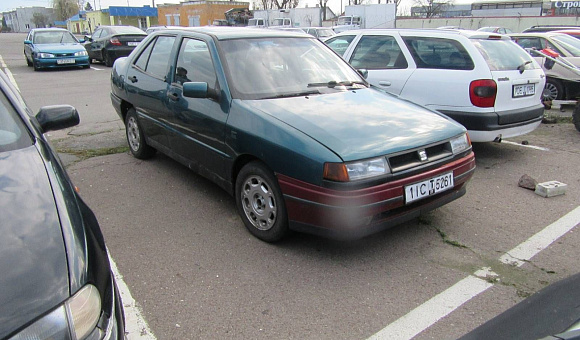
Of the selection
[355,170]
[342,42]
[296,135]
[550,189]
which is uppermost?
[342,42]

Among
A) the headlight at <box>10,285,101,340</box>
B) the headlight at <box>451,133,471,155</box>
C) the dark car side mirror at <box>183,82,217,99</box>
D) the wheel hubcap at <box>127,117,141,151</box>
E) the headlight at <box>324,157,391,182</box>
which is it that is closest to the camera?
the headlight at <box>10,285,101,340</box>

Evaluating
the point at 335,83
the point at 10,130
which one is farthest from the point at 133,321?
the point at 335,83

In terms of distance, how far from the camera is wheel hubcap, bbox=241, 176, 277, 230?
3498 mm

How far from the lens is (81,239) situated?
194 centimetres

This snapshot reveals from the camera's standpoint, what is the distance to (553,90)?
370 inches

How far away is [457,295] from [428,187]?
796 mm

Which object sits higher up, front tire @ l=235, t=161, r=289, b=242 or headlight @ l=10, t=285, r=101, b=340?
headlight @ l=10, t=285, r=101, b=340

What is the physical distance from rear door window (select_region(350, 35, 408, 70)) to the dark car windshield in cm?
460

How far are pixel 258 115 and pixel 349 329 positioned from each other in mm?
1710

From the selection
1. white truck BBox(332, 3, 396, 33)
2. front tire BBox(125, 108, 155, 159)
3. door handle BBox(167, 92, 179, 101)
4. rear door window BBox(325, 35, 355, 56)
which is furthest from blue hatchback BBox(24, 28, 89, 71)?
white truck BBox(332, 3, 396, 33)

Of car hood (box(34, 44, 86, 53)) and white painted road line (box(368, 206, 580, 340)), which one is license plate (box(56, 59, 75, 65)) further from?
white painted road line (box(368, 206, 580, 340))

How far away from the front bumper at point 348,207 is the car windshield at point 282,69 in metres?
1.00

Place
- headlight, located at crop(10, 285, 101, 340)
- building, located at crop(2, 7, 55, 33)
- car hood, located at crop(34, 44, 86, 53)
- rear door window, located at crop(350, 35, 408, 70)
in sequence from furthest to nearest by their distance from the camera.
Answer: building, located at crop(2, 7, 55, 33) < car hood, located at crop(34, 44, 86, 53) < rear door window, located at crop(350, 35, 408, 70) < headlight, located at crop(10, 285, 101, 340)

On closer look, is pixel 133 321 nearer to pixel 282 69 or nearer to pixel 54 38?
pixel 282 69
